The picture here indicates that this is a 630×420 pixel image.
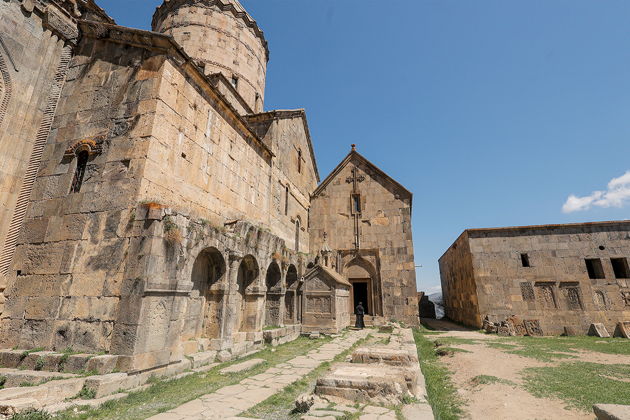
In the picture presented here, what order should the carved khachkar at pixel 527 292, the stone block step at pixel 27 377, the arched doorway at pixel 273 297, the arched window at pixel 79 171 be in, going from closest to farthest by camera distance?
1. the stone block step at pixel 27 377
2. the arched window at pixel 79 171
3. the arched doorway at pixel 273 297
4. the carved khachkar at pixel 527 292

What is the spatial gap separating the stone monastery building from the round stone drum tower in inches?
246

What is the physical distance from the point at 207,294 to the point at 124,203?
2887 millimetres

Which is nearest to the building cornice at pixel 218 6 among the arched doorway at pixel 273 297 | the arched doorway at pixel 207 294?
the arched doorway at pixel 273 297

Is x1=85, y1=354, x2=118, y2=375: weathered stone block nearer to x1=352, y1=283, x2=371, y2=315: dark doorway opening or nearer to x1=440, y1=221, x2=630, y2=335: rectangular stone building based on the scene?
x1=352, y1=283, x2=371, y2=315: dark doorway opening

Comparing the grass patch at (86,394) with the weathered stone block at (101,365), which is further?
the weathered stone block at (101,365)

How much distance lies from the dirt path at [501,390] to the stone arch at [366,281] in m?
6.49

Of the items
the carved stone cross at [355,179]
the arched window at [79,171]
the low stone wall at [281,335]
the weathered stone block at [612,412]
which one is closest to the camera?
the weathered stone block at [612,412]

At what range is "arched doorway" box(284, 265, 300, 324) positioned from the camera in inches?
445

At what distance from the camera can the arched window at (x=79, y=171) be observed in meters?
6.16

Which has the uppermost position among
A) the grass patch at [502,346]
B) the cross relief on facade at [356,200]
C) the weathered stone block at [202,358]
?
the cross relief on facade at [356,200]

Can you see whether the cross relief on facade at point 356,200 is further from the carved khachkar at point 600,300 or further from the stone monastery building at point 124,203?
the carved khachkar at point 600,300

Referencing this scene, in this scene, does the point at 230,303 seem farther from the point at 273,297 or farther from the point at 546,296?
the point at 546,296

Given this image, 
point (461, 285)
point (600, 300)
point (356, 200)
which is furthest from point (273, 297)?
point (600, 300)

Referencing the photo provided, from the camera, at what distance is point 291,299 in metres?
11.5
